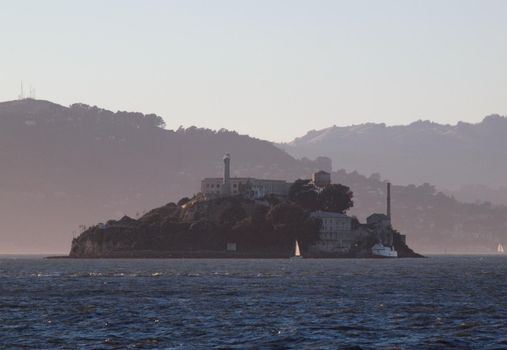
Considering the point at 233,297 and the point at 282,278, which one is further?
the point at 282,278

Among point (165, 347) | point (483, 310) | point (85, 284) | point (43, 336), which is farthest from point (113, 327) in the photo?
point (85, 284)

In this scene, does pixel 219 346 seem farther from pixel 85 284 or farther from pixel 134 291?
pixel 85 284

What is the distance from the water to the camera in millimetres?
92750

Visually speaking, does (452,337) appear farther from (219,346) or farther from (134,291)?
(134,291)

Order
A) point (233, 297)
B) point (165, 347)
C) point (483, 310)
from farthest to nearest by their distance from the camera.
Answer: point (233, 297)
point (483, 310)
point (165, 347)

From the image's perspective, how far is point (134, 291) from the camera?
155 metres

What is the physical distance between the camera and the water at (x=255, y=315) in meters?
92.8

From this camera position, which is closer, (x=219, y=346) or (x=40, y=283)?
(x=219, y=346)

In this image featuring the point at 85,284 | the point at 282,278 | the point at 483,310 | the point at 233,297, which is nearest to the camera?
the point at 483,310

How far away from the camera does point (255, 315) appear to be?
113688 millimetres

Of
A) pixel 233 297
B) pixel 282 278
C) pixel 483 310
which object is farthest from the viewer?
pixel 282 278

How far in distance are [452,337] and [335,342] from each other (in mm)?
9314

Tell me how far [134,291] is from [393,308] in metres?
43.8

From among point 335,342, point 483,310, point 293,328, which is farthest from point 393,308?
point 335,342
